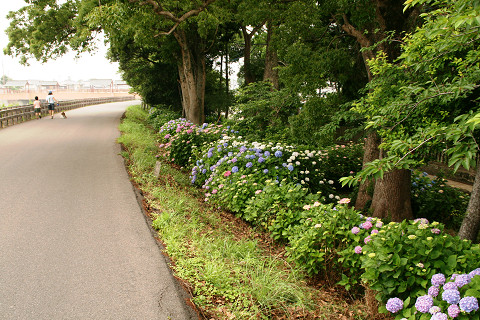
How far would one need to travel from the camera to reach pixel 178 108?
2412 centimetres

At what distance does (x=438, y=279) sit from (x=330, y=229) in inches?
59.5

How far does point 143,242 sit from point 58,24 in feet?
58.5

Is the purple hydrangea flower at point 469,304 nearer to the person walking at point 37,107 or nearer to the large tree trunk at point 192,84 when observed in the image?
the large tree trunk at point 192,84

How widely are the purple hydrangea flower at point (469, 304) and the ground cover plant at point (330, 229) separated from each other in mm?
525

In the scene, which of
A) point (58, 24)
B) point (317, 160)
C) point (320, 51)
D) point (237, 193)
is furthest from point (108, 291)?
point (58, 24)

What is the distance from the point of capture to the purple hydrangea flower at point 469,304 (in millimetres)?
2445

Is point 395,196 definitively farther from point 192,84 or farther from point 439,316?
point 192,84

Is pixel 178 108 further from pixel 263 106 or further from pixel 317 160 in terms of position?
pixel 317 160

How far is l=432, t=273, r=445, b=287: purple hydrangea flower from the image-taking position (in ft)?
9.31

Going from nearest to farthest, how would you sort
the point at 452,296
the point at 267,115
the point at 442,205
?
the point at 452,296
the point at 442,205
the point at 267,115

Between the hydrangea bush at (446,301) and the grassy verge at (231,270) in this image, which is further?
the grassy verge at (231,270)

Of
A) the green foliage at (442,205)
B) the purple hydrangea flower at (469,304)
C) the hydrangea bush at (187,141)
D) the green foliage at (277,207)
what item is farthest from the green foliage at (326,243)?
the hydrangea bush at (187,141)

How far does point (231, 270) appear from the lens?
4188 millimetres

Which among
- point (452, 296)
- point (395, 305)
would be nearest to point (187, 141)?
point (395, 305)
